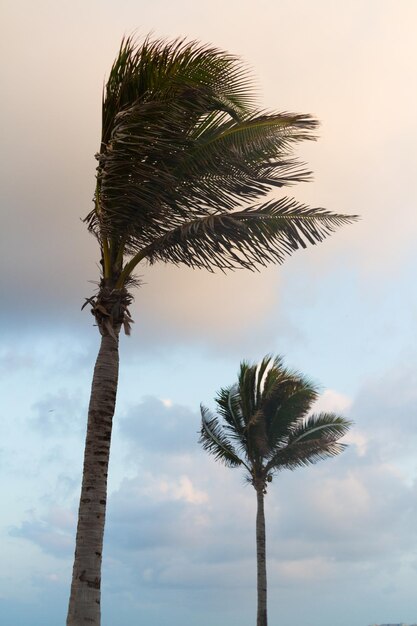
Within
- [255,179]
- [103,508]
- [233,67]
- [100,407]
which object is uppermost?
[233,67]

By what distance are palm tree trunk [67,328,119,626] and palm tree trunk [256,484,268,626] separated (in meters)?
18.0

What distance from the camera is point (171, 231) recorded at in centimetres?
1368

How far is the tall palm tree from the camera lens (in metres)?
12.5

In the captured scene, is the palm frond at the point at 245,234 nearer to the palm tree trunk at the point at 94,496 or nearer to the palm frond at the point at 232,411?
the palm tree trunk at the point at 94,496

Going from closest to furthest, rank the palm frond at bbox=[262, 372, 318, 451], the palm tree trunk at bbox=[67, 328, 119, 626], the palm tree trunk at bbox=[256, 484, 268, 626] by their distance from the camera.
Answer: the palm tree trunk at bbox=[67, 328, 119, 626] → the palm tree trunk at bbox=[256, 484, 268, 626] → the palm frond at bbox=[262, 372, 318, 451]

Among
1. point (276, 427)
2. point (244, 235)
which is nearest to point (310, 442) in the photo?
point (276, 427)

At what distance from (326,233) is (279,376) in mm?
16340


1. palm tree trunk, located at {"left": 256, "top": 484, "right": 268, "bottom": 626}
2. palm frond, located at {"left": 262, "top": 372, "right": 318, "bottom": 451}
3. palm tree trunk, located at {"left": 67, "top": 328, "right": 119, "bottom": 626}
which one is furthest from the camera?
palm frond, located at {"left": 262, "top": 372, "right": 318, "bottom": 451}

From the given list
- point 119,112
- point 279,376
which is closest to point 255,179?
point 119,112

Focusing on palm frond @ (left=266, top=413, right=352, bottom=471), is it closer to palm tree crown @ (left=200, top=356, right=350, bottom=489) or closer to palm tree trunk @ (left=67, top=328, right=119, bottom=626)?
palm tree crown @ (left=200, top=356, right=350, bottom=489)

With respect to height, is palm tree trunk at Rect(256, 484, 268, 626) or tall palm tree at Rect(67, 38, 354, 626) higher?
tall palm tree at Rect(67, 38, 354, 626)

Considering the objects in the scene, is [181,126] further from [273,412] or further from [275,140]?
[273,412]

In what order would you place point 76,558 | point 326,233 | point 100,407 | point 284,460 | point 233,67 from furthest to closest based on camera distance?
point 284,460, point 326,233, point 233,67, point 100,407, point 76,558

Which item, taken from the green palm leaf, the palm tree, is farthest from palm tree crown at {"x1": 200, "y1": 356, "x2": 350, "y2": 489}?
the green palm leaf
